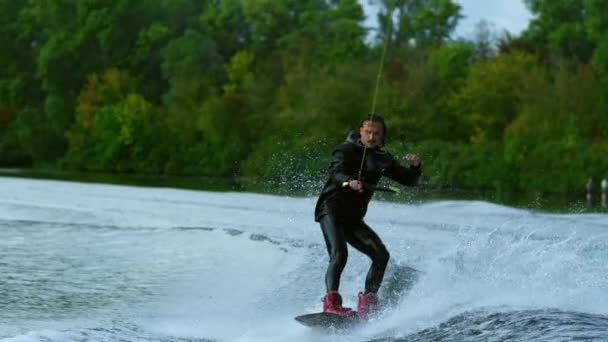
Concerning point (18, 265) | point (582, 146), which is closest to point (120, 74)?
point (582, 146)

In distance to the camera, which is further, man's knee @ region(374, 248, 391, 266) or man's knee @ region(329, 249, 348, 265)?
man's knee @ region(374, 248, 391, 266)

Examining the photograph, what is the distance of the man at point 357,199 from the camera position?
8.38 metres

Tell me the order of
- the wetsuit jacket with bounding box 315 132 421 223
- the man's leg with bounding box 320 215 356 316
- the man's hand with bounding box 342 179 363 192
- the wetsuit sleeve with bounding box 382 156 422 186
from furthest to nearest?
the wetsuit sleeve with bounding box 382 156 422 186
the wetsuit jacket with bounding box 315 132 421 223
the man's leg with bounding box 320 215 356 316
the man's hand with bounding box 342 179 363 192

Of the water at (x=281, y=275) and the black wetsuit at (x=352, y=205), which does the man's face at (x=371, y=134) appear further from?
the water at (x=281, y=275)

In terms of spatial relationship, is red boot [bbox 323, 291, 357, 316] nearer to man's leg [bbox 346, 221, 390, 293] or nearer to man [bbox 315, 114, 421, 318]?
man [bbox 315, 114, 421, 318]

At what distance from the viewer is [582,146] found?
36.7 m

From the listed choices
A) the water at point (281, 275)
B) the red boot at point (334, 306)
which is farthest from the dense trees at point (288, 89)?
the red boot at point (334, 306)

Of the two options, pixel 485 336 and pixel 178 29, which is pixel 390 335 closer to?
pixel 485 336

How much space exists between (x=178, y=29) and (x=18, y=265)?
56400 millimetres

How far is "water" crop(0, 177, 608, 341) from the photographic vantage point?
807 cm

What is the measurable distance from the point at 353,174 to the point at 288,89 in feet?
139

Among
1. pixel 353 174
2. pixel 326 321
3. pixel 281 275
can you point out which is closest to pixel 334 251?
pixel 353 174

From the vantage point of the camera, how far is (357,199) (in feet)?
28.4

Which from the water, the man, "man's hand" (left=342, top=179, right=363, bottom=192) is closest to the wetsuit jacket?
the man
